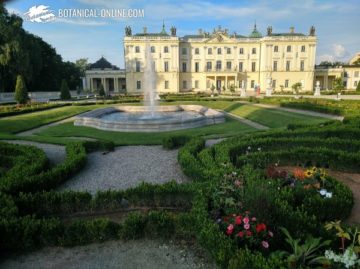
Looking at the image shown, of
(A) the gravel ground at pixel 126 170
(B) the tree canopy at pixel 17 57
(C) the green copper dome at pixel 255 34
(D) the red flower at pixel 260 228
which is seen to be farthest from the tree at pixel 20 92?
(C) the green copper dome at pixel 255 34

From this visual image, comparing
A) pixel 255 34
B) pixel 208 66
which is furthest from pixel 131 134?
pixel 255 34

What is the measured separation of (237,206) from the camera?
411 centimetres

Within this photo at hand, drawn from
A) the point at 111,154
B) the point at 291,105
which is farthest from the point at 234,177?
the point at 291,105

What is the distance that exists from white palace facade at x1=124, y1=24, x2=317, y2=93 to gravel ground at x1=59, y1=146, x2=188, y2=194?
158ft

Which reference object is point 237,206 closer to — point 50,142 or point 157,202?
point 157,202

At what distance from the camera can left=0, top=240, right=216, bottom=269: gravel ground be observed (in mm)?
3668

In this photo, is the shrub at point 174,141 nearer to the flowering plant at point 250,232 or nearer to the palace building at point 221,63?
the flowering plant at point 250,232

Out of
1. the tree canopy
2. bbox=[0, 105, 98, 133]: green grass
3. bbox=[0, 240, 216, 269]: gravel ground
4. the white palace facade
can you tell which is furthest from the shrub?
the white palace facade

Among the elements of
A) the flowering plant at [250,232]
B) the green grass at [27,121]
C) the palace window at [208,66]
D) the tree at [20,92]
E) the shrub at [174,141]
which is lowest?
the green grass at [27,121]

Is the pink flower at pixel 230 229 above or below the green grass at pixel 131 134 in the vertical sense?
above

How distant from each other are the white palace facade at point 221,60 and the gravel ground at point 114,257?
175 feet

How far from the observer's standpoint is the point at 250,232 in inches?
133

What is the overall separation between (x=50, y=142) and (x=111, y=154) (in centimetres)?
296

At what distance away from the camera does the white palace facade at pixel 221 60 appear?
5634 cm
